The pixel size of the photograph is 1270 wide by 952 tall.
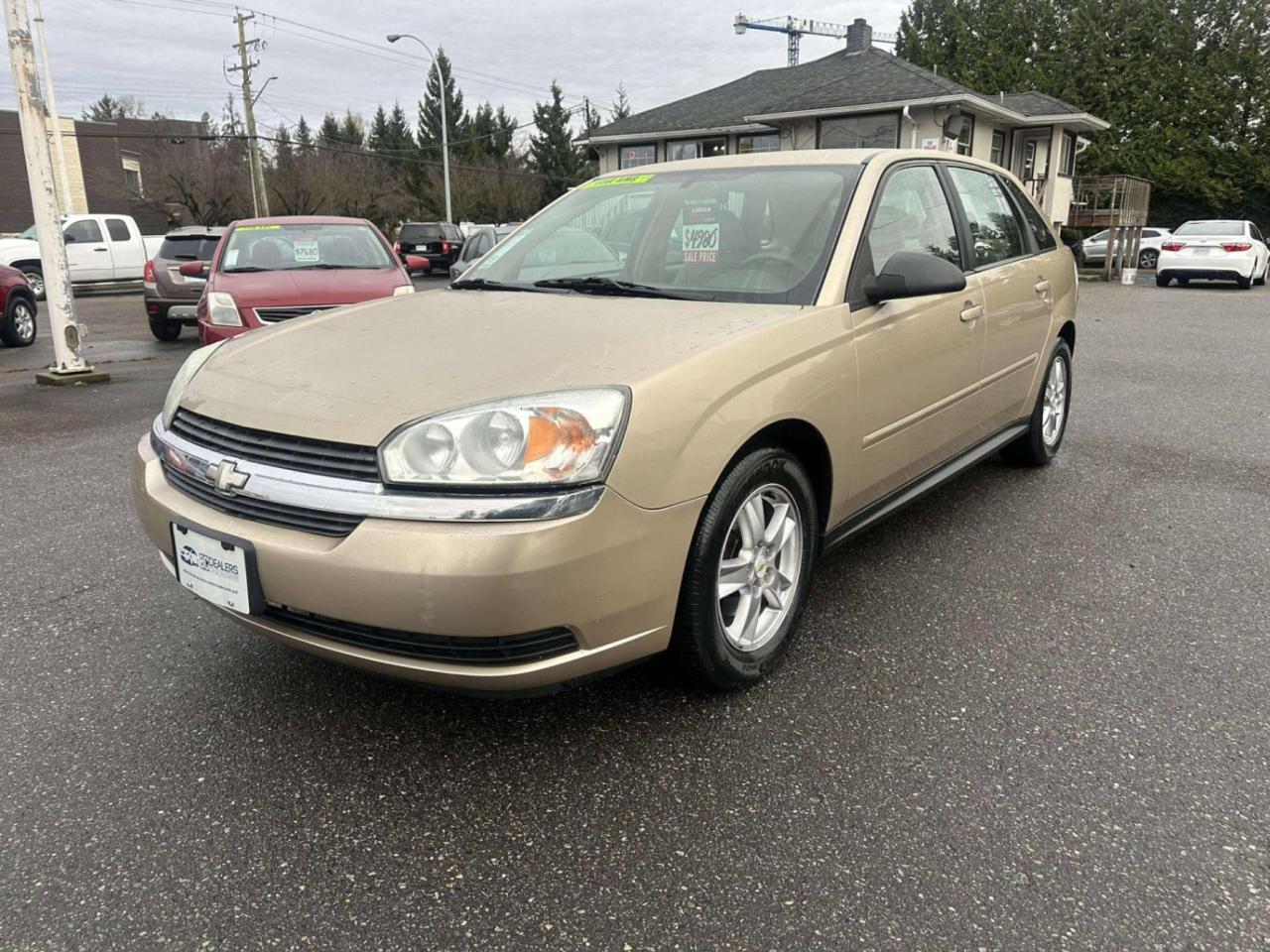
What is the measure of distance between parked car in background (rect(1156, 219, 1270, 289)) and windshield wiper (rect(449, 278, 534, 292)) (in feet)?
71.1

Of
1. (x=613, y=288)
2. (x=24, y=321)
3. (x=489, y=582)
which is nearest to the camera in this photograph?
(x=489, y=582)

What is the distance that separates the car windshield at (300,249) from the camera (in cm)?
856

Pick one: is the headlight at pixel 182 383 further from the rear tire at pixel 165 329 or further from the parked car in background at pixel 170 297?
the rear tire at pixel 165 329

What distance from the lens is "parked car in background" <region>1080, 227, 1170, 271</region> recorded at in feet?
94.3

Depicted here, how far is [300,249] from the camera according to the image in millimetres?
8750

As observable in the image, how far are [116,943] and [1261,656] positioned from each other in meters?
3.21

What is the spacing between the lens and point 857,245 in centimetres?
308

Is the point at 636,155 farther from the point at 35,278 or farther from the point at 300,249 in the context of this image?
the point at 300,249

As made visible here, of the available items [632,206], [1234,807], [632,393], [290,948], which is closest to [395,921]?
[290,948]

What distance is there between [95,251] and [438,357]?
69.2 ft

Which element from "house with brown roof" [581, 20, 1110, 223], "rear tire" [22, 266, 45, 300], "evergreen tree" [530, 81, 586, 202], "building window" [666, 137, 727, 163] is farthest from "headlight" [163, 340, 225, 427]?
"evergreen tree" [530, 81, 586, 202]

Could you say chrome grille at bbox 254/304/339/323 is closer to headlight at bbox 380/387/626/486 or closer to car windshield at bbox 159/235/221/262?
headlight at bbox 380/387/626/486

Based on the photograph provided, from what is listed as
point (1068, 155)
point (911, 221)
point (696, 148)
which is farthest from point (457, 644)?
point (1068, 155)

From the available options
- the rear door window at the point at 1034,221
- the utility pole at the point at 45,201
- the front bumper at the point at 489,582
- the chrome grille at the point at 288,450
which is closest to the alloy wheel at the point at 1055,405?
the rear door window at the point at 1034,221
